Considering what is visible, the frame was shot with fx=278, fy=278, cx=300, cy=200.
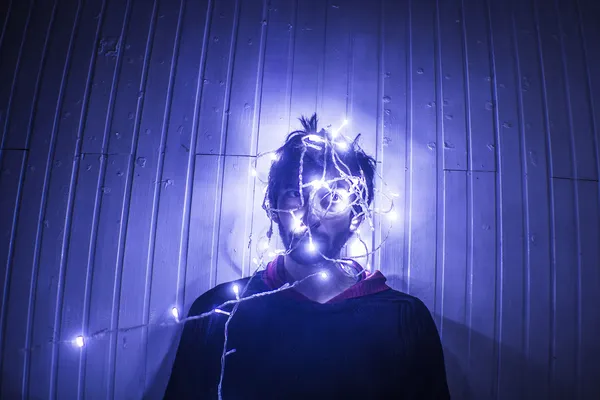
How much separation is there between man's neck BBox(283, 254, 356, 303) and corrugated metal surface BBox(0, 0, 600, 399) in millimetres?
253

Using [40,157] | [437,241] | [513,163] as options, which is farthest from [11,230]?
[513,163]

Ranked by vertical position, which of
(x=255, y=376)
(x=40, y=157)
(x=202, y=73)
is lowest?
(x=255, y=376)

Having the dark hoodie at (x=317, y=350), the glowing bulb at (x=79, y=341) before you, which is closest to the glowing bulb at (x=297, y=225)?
the dark hoodie at (x=317, y=350)

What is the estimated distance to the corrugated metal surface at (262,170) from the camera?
1.30 meters

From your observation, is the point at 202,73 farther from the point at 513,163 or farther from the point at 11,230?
the point at 513,163

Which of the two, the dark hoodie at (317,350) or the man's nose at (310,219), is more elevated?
the man's nose at (310,219)

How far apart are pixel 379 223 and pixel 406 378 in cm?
Result: 63

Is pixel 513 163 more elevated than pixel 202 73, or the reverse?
pixel 202 73

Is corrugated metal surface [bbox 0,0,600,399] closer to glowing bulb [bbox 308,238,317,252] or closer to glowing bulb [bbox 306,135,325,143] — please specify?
glowing bulb [bbox 306,135,325,143]

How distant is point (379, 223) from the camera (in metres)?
1.33

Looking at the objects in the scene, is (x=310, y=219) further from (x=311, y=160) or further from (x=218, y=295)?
(x=218, y=295)

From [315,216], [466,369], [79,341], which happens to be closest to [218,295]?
[315,216]

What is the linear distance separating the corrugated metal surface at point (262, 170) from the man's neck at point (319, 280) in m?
0.25

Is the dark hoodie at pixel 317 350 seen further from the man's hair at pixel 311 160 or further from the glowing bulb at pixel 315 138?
the glowing bulb at pixel 315 138
